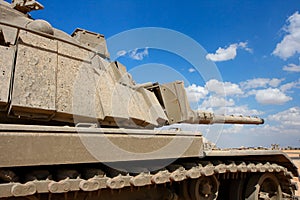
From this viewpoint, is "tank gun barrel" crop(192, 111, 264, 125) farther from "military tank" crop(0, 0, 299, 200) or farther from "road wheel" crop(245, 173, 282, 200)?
"road wheel" crop(245, 173, 282, 200)

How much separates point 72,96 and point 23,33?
1026mm

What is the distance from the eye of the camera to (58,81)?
3732mm

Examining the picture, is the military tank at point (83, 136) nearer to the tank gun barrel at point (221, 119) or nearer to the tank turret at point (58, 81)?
the tank turret at point (58, 81)

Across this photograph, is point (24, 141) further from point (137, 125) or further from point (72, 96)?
point (137, 125)

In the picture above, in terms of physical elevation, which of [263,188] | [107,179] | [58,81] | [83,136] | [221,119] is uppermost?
[221,119]

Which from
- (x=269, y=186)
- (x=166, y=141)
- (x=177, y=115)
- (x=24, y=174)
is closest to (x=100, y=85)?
(x=166, y=141)

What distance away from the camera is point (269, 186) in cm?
588

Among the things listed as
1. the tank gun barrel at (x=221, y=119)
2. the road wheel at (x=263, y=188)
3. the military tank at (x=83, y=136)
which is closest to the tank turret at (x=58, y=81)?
the military tank at (x=83, y=136)

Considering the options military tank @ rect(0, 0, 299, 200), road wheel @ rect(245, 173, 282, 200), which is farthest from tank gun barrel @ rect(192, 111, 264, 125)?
road wheel @ rect(245, 173, 282, 200)

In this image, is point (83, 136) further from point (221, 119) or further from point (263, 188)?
point (221, 119)

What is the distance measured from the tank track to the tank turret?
0.86 m

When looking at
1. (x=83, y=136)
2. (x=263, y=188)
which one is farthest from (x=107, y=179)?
(x=263, y=188)

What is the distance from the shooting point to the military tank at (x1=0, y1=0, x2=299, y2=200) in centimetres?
274

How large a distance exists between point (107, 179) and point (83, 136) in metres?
0.56
